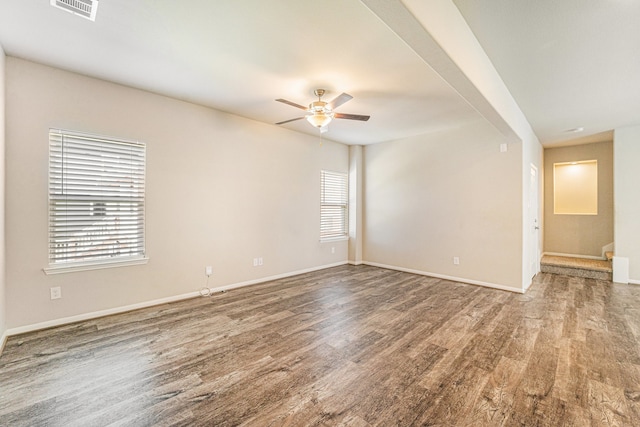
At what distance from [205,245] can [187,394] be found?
2390 mm

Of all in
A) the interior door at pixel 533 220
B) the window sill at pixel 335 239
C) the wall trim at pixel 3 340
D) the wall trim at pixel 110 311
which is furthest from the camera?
the window sill at pixel 335 239

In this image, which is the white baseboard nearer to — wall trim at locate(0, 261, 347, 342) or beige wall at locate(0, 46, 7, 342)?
wall trim at locate(0, 261, 347, 342)

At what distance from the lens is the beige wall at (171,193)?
278cm

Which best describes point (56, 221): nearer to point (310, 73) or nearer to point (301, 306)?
point (301, 306)

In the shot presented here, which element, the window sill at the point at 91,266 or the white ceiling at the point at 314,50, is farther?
the window sill at the point at 91,266

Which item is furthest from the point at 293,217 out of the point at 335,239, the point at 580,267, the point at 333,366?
the point at 580,267

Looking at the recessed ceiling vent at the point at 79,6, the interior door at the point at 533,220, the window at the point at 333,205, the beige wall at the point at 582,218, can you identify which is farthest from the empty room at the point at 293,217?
the beige wall at the point at 582,218

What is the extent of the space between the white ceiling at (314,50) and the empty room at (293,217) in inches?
0.9

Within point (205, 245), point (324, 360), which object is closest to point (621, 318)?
point (324, 360)

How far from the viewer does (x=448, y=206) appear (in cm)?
510

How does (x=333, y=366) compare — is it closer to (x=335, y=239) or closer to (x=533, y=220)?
(x=335, y=239)

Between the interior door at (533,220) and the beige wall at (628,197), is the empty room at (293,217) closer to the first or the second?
the beige wall at (628,197)

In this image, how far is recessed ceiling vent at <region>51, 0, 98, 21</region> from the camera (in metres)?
1.96

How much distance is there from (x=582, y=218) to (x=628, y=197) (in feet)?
5.39
